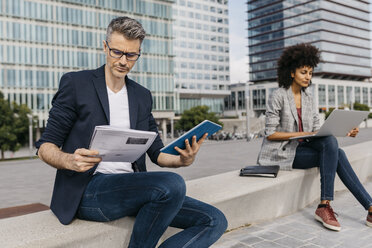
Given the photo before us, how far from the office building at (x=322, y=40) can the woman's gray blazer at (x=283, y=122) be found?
79.4 meters

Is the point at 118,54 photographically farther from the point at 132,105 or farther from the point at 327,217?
the point at 327,217

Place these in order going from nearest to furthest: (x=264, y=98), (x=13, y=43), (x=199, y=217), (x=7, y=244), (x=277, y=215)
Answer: (x=7, y=244) < (x=199, y=217) < (x=277, y=215) < (x=13, y=43) < (x=264, y=98)

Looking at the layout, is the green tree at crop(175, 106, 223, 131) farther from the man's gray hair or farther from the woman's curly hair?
the man's gray hair

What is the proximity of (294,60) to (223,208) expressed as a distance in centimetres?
199

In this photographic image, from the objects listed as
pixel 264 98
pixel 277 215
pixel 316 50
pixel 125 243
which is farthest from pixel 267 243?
pixel 264 98

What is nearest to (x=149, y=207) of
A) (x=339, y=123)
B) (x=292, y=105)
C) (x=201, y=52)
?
(x=339, y=123)

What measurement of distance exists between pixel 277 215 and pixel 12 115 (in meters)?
28.2

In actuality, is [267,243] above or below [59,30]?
below

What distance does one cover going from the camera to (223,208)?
3.17 metres

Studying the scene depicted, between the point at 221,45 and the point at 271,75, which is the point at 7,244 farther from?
the point at 271,75

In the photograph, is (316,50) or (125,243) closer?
(125,243)

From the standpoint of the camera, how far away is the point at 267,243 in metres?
3.03

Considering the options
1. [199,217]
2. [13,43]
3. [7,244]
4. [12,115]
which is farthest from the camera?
[13,43]

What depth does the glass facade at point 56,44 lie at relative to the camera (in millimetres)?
42656
